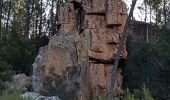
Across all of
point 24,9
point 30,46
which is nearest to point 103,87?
point 30,46

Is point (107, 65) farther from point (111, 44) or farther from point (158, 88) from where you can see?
point (158, 88)

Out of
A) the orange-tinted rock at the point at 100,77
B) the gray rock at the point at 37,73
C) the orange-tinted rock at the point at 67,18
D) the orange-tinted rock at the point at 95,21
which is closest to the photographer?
the orange-tinted rock at the point at 100,77

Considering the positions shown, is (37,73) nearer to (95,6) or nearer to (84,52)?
(84,52)

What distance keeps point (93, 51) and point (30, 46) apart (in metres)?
6.62

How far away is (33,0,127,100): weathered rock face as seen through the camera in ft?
69.8

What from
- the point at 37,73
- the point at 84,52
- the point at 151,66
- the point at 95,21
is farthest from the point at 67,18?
the point at 151,66

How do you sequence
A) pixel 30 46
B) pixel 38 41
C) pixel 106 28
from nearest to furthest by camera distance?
1. pixel 106 28
2. pixel 30 46
3. pixel 38 41

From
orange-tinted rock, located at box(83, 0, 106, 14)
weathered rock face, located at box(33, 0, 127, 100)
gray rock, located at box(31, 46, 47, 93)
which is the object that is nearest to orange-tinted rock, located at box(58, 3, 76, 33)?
weathered rock face, located at box(33, 0, 127, 100)

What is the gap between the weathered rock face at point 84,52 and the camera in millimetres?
21281

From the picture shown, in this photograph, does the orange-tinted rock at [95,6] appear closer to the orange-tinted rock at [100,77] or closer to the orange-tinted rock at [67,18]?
the orange-tinted rock at [67,18]

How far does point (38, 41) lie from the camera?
3142 centimetres

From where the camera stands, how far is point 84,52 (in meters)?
21.8

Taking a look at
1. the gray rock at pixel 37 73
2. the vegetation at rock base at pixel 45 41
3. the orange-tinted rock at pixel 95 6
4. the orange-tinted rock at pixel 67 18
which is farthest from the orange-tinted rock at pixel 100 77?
the orange-tinted rock at pixel 95 6

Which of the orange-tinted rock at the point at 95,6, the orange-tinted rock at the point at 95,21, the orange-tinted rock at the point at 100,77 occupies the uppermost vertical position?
the orange-tinted rock at the point at 95,6
